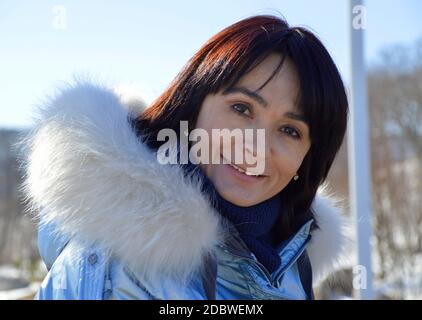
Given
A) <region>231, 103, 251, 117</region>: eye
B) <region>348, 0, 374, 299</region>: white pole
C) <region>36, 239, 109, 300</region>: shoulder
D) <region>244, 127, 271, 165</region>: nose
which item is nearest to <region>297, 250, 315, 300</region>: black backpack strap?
<region>244, 127, 271, 165</region>: nose

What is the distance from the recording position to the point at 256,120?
3.83 feet

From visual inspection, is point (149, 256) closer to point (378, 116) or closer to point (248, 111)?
point (248, 111)

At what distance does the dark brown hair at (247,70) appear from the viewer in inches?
46.3

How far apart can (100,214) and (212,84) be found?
1.30ft

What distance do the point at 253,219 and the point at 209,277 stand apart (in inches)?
8.2

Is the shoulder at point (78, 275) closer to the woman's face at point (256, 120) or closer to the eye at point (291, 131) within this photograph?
the woman's face at point (256, 120)

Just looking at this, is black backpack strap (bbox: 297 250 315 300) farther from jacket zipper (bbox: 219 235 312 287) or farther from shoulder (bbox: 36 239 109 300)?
shoulder (bbox: 36 239 109 300)

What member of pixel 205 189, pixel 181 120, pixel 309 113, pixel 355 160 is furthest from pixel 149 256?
pixel 355 160

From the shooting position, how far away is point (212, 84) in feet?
3.84

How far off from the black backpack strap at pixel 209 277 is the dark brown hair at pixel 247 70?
0.93ft

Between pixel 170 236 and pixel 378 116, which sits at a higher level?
pixel 378 116

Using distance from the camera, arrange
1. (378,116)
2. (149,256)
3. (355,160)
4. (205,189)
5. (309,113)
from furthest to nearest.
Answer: (378,116)
(355,160)
(309,113)
(205,189)
(149,256)

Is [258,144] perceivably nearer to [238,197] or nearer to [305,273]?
[238,197]

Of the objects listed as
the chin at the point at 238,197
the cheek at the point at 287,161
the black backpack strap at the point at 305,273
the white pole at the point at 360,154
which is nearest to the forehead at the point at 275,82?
the cheek at the point at 287,161
